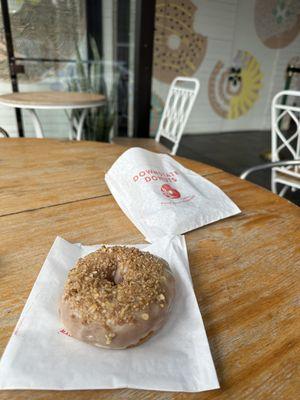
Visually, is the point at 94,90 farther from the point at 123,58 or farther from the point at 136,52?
the point at 136,52

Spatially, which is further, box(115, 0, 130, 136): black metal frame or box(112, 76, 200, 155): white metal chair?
box(115, 0, 130, 136): black metal frame

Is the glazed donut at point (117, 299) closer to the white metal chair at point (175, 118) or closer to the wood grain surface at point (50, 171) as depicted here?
the wood grain surface at point (50, 171)

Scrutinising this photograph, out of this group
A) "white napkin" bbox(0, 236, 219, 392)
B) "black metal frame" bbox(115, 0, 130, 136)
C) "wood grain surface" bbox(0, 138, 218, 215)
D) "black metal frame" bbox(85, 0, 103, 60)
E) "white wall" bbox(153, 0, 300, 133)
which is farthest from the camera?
"white wall" bbox(153, 0, 300, 133)

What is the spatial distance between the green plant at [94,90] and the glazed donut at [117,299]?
2848 millimetres

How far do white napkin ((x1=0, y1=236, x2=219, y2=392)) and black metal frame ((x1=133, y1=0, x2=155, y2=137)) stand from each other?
285cm

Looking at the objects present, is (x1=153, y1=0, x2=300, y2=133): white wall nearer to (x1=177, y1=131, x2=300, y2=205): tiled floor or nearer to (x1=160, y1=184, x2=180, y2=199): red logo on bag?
(x1=177, y1=131, x2=300, y2=205): tiled floor

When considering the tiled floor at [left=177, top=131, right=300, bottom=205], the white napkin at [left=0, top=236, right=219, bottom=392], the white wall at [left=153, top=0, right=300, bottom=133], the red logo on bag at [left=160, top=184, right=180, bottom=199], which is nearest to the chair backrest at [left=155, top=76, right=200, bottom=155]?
the tiled floor at [left=177, top=131, right=300, bottom=205]

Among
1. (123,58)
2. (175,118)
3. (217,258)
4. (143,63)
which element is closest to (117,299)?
(217,258)

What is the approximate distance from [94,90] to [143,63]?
0.76 meters

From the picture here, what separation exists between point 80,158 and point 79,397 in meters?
0.97

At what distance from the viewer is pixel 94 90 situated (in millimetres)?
3434

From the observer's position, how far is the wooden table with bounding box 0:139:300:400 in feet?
1.31

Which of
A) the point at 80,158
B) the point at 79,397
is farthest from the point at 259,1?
the point at 79,397

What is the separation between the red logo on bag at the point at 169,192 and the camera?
0.78 meters
